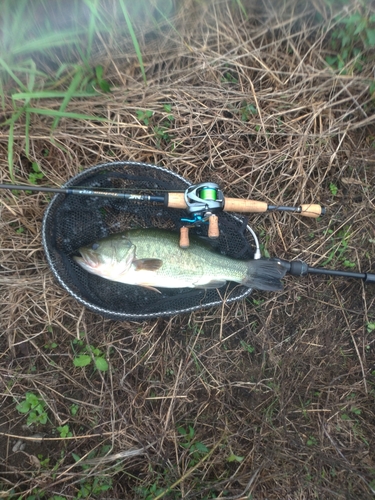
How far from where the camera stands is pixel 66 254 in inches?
97.5

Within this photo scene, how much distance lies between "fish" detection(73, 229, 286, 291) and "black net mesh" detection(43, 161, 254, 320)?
12 cm

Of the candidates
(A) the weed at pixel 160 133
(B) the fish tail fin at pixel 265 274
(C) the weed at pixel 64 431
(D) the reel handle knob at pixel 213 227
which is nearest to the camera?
(D) the reel handle knob at pixel 213 227

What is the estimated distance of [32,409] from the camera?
257 centimetres

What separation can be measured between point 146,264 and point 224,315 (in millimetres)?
781

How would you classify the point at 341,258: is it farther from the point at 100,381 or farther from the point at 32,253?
the point at 32,253

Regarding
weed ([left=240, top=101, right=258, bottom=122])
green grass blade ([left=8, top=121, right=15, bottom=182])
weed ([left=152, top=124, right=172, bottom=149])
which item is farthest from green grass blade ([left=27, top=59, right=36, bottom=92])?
weed ([left=240, top=101, right=258, bottom=122])

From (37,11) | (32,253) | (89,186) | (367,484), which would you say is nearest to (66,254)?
(32,253)

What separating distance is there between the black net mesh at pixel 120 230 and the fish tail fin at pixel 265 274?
5.3 inches

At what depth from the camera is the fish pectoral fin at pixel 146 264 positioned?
93.1 inches

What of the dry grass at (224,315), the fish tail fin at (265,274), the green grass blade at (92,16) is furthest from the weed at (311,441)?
the green grass blade at (92,16)

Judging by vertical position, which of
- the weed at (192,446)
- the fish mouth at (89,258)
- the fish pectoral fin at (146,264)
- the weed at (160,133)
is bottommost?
the weed at (192,446)

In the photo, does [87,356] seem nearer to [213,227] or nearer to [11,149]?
[213,227]

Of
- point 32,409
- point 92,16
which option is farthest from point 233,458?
point 92,16

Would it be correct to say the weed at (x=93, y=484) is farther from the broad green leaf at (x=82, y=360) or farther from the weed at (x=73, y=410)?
the broad green leaf at (x=82, y=360)
